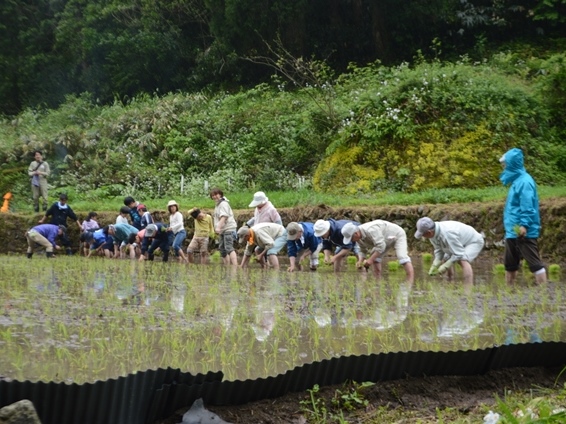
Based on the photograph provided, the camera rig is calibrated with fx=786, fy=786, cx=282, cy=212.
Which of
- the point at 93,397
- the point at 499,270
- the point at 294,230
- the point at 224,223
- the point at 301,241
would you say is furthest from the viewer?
the point at 224,223

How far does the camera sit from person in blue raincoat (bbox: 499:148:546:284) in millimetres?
9258

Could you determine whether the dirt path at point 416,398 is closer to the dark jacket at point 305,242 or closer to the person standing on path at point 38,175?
the dark jacket at point 305,242

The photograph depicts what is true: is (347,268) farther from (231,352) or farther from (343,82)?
(343,82)

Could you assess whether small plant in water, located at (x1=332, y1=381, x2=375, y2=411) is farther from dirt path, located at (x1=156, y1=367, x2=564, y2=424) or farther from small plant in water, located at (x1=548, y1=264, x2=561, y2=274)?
small plant in water, located at (x1=548, y1=264, x2=561, y2=274)

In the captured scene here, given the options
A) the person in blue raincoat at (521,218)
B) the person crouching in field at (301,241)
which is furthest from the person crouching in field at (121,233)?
the person in blue raincoat at (521,218)

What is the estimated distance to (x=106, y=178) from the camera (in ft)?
87.0

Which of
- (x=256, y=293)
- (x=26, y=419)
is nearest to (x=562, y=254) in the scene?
(x=256, y=293)

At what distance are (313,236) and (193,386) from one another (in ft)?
31.8

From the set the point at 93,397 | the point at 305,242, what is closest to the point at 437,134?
the point at 305,242

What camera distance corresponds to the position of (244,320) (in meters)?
7.36

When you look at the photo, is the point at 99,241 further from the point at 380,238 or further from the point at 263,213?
the point at 380,238

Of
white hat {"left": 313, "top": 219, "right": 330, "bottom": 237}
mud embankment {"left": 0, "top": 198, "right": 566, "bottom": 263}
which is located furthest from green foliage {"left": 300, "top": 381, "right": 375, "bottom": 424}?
mud embankment {"left": 0, "top": 198, "right": 566, "bottom": 263}

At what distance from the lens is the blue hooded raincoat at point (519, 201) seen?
9250mm

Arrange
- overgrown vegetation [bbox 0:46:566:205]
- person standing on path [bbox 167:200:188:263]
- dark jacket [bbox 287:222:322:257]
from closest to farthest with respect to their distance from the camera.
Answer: dark jacket [bbox 287:222:322:257] < person standing on path [bbox 167:200:188:263] < overgrown vegetation [bbox 0:46:566:205]
